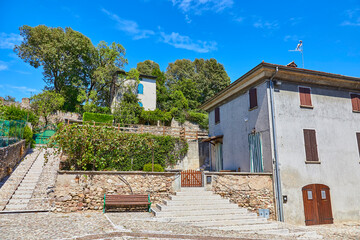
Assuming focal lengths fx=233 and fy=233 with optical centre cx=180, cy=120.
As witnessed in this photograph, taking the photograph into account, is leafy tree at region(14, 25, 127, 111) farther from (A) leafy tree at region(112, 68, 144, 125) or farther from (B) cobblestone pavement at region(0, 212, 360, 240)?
(B) cobblestone pavement at region(0, 212, 360, 240)

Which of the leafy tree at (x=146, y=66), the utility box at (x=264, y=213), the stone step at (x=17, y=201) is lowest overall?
the utility box at (x=264, y=213)

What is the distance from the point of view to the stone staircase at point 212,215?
7.96 meters

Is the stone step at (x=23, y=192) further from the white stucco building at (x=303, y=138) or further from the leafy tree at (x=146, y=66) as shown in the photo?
the leafy tree at (x=146, y=66)

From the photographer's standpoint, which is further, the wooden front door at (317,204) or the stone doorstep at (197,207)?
the wooden front door at (317,204)

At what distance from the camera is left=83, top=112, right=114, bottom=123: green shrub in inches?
916

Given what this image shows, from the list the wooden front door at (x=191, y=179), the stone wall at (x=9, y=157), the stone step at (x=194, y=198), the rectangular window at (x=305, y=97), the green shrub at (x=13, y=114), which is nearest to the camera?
the stone step at (x=194, y=198)

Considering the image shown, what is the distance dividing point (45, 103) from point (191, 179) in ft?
66.3

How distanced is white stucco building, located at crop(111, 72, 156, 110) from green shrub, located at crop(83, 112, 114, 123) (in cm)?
312

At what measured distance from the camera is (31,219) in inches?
296

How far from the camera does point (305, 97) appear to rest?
12250 millimetres

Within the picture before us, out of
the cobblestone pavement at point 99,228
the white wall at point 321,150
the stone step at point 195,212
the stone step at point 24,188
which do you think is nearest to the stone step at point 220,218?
the stone step at point 195,212

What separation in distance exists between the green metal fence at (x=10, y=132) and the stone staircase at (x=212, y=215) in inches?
349

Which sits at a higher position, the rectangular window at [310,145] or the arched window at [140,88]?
the arched window at [140,88]

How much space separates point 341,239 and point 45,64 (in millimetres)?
31685
